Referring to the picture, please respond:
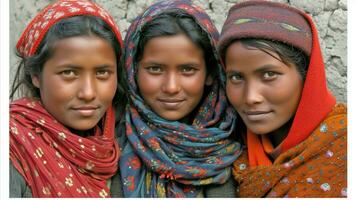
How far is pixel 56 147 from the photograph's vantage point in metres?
2.04

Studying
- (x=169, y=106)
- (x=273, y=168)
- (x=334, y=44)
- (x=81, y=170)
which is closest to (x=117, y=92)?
(x=169, y=106)

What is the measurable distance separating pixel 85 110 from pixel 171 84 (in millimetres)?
421

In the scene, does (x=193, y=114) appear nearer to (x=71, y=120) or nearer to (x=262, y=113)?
(x=262, y=113)

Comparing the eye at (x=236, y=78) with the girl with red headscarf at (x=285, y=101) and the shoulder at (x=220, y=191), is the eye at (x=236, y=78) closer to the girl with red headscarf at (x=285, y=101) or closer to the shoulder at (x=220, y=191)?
the girl with red headscarf at (x=285, y=101)

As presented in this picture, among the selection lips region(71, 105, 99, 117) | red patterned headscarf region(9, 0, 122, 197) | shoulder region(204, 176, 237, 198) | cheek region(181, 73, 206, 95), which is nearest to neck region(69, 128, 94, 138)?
red patterned headscarf region(9, 0, 122, 197)

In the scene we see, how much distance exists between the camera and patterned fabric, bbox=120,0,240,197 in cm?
215

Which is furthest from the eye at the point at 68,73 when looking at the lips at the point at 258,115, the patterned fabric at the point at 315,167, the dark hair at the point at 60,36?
the patterned fabric at the point at 315,167

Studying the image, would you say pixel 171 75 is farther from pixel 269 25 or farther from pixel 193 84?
pixel 269 25

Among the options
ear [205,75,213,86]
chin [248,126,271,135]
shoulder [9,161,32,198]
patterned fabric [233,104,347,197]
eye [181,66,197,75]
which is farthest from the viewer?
ear [205,75,213,86]

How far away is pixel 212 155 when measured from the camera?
7.34 ft

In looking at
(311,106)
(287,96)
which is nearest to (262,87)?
(287,96)

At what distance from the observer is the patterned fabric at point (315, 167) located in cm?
203

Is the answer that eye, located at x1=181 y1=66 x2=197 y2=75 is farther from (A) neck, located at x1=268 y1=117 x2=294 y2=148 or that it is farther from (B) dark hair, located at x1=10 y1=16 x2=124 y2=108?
(A) neck, located at x1=268 y1=117 x2=294 y2=148

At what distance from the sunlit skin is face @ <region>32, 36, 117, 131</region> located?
0.59 m
